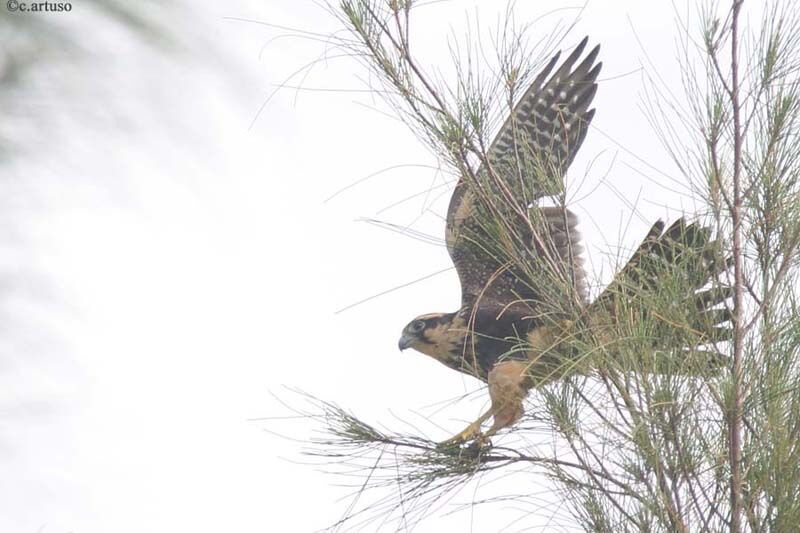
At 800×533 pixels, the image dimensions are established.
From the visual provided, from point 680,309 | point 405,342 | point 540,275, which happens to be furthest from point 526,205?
point 405,342

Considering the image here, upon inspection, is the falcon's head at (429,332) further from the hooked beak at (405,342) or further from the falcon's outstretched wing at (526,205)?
the falcon's outstretched wing at (526,205)

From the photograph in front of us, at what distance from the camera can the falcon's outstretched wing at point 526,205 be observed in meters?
2.27

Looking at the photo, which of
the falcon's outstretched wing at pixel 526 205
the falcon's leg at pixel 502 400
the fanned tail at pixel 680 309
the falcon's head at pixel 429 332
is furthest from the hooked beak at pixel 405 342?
the fanned tail at pixel 680 309

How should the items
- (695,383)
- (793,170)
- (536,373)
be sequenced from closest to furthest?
(695,383)
(793,170)
(536,373)

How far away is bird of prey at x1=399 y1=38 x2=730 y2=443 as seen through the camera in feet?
6.81

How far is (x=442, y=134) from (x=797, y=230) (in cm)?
77

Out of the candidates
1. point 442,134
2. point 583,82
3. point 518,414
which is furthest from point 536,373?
point 583,82

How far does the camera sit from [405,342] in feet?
13.0

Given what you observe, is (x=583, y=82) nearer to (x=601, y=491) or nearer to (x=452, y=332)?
(x=452, y=332)

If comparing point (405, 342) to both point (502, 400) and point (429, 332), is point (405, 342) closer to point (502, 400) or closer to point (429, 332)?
point (429, 332)

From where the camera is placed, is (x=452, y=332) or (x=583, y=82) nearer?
(x=452, y=332)

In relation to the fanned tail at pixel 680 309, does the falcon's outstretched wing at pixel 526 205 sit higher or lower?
higher

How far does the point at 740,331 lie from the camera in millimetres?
2018

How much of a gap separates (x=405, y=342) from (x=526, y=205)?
1707 mm
